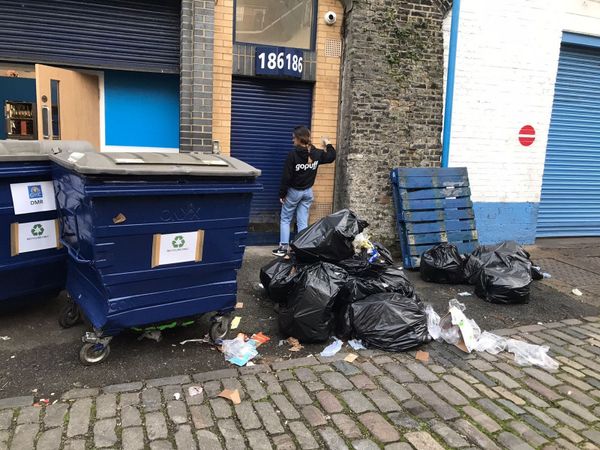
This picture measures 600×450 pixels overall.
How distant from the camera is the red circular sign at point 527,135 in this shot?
24.7 ft

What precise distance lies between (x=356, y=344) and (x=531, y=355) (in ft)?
4.68

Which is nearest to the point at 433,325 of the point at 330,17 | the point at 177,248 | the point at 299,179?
the point at 177,248

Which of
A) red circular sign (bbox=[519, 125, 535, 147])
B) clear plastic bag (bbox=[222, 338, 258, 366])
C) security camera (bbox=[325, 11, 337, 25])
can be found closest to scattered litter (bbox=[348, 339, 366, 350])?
clear plastic bag (bbox=[222, 338, 258, 366])

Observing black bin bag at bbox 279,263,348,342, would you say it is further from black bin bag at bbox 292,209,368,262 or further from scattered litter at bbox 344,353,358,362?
black bin bag at bbox 292,209,368,262

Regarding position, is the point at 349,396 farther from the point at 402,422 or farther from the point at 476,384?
the point at 476,384

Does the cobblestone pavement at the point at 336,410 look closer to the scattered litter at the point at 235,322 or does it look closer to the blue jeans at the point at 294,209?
the scattered litter at the point at 235,322

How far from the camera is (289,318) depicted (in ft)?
13.0

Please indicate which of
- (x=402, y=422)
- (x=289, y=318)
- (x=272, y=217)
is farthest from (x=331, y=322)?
(x=272, y=217)

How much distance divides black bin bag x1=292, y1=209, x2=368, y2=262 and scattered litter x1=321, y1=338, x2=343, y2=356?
2.71 ft

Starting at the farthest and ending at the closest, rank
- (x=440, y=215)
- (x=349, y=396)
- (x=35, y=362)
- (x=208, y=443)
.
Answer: (x=440, y=215) < (x=35, y=362) < (x=349, y=396) < (x=208, y=443)

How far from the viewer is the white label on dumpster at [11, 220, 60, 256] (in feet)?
12.4

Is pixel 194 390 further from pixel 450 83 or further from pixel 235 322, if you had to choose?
pixel 450 83

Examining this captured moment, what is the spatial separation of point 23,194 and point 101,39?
3.00 metres

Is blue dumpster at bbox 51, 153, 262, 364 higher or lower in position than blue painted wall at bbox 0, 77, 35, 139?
lower
